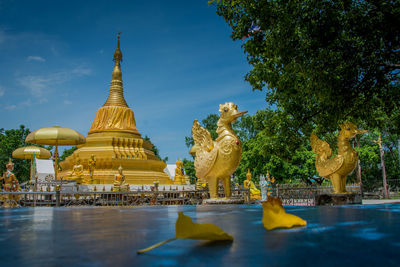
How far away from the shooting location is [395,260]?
41.8 inches

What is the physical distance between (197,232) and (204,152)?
6.97 metres

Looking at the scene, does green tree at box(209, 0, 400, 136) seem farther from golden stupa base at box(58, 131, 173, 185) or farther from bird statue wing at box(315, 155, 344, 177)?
golden stupa base at box(58, 131, 173, 185)

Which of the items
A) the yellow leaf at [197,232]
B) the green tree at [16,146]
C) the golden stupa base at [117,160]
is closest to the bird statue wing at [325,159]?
the yellow leaf at [197,232]

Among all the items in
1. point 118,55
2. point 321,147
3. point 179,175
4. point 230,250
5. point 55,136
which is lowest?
point 230,250

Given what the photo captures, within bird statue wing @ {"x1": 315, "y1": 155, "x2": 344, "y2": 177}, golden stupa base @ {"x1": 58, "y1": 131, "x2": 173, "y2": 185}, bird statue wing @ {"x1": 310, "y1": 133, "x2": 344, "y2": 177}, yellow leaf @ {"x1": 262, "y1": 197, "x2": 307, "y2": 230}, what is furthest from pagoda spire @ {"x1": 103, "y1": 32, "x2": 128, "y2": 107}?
yellow leaf @ {"x1": 262, "y1": 197, "x2": 307, "y2": 230}

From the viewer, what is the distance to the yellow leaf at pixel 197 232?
4.38ft

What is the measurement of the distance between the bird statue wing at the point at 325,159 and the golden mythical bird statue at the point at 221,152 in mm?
2618

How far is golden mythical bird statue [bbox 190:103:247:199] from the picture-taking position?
25.8 feet

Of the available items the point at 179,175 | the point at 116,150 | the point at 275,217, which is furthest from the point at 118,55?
the point at 275,217

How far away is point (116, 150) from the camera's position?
23.3m

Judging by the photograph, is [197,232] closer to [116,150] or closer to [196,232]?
[196,232]

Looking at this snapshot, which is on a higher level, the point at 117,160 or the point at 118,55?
the point at 118,55

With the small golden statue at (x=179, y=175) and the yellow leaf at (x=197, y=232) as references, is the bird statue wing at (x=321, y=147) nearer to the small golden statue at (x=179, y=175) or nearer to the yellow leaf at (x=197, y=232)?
the yellow leaf at (x=197, y=232)

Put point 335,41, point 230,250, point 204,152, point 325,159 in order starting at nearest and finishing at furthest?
point 230,250
point 335,41
point 204,152
point 325,159
